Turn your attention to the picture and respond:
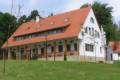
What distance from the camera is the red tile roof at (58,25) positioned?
58.3 meters

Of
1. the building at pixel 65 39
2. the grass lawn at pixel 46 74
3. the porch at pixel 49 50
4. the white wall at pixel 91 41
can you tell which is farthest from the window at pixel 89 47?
the grass lawn at pixel 46 74

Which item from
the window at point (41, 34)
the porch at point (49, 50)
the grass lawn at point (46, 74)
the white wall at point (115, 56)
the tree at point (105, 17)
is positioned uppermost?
the tree at point (105, 17)

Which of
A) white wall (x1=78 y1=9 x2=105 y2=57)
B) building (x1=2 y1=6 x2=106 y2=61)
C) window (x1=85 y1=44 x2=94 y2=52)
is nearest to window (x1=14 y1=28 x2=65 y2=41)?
building (x1=2 y1=6 x2=106 y2=61)

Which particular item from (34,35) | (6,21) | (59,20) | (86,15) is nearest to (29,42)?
(34,35)

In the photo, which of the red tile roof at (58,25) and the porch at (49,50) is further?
the red tile roof at (58,25)

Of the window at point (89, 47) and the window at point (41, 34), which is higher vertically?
the window at point (41, 34)

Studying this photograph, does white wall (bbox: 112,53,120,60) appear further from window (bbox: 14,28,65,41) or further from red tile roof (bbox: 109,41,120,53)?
window (bbox: 14,28,65,41)

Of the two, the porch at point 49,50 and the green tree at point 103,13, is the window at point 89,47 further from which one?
the green tree at point 103,13

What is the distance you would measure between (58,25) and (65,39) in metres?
4.07

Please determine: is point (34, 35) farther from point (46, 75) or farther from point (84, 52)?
point (46, 75)

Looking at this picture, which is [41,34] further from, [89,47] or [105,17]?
[105,17]

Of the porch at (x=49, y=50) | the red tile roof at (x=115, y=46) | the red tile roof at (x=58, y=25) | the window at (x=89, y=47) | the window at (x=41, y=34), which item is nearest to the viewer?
the porch at (x=49, y=50)

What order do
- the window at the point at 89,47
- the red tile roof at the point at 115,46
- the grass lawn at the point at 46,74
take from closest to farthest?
the grass lawn at the point at 46,74
the window at the point at 89,47
the red tile roof at the point at 115,46

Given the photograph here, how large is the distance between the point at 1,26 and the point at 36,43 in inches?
876
